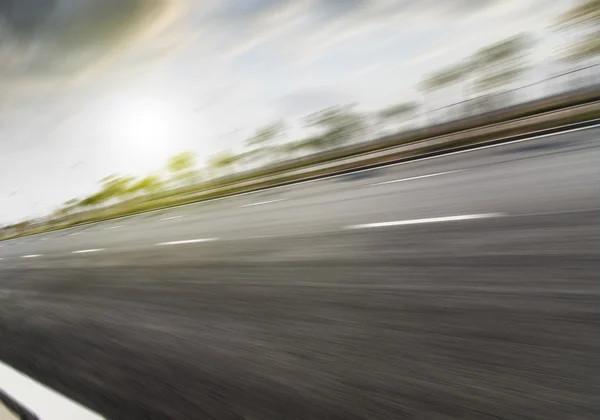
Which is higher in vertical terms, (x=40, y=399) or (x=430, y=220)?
(x=430, y=220)

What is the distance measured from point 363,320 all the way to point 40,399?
2.05m

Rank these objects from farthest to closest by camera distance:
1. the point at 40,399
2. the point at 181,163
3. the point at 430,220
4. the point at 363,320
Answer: the point at 181,163, the point at 430,220, the point at 363,320, the point at 40,399

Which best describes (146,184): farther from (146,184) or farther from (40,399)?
(40,399)

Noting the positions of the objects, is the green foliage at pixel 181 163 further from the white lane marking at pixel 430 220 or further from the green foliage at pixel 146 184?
the white lane marking at pixel 430 220

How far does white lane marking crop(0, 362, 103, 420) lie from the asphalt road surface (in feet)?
0.38

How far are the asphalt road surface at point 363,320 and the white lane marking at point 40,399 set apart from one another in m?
0.12

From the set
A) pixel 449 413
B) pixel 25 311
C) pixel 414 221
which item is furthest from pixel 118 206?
pixel 449 413

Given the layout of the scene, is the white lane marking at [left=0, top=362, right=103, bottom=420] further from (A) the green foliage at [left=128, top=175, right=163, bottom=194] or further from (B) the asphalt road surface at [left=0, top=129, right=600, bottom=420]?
(A) the green foliage at [left=128, top=175, right=163, bottom=194]

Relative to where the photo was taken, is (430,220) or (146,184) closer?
(430,220)

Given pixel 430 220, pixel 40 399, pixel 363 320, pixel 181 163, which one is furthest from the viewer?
pixel 181 163

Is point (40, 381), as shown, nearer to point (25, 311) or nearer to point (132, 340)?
point (132, 340)

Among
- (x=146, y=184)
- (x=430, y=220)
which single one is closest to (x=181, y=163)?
(x=146, y=184)

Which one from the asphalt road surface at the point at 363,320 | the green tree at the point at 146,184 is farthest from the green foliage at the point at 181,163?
the asphalt road surface at the point at 363,320

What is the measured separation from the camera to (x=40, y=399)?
2.38m
